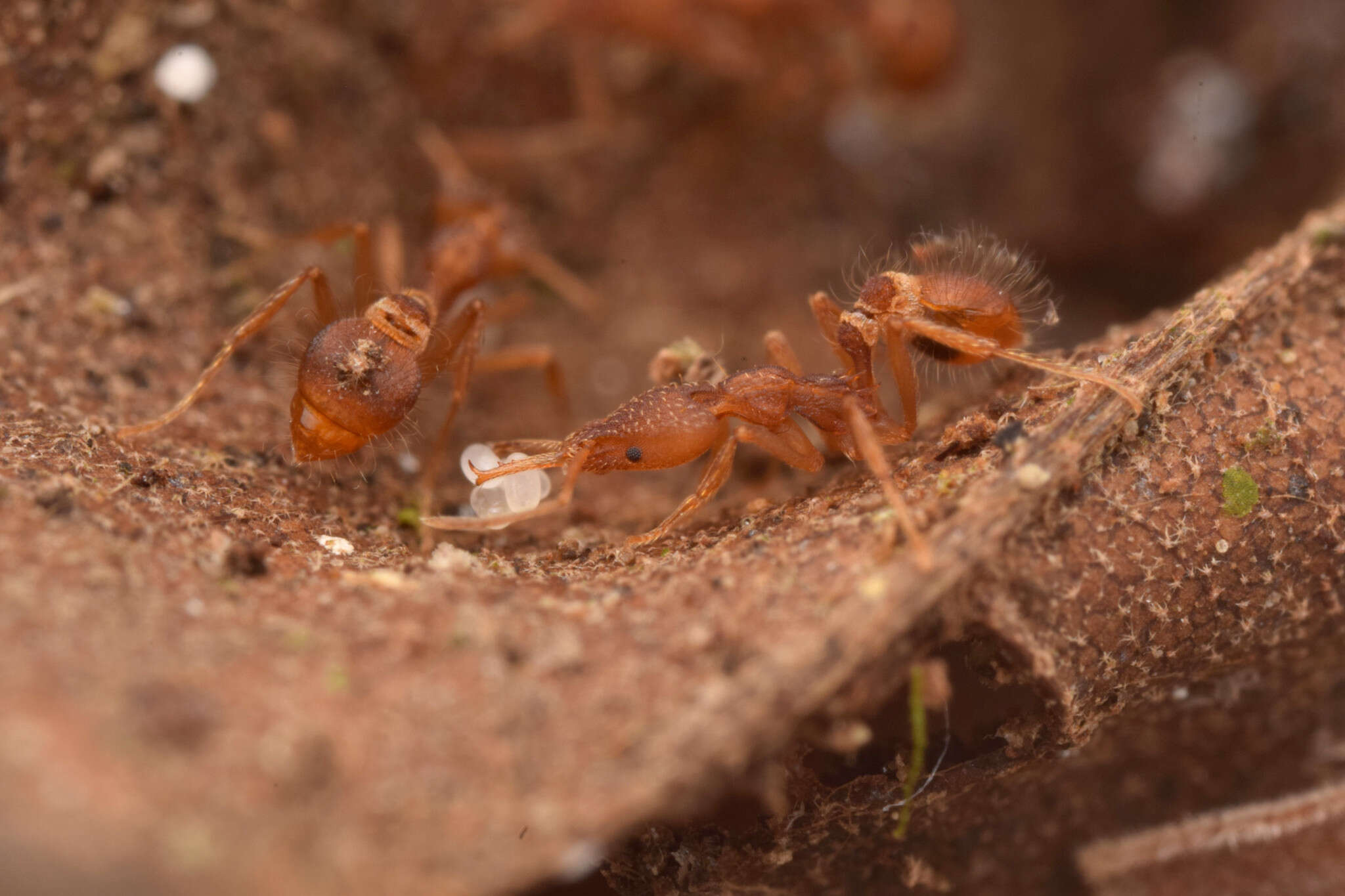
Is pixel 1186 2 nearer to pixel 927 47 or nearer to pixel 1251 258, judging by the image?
pixel 927 47

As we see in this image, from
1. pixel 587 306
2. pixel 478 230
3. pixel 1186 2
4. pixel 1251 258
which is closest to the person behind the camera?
pixel 1251 258

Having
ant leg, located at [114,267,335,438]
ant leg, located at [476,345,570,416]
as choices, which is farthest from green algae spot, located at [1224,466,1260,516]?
ant leg, located at [114,267,335,438]

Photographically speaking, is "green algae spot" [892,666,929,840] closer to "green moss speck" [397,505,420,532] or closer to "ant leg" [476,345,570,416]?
"green moss speck" [397,505,420,532]

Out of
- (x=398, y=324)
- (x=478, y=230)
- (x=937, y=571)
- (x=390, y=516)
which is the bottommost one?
(x=937, y=571)

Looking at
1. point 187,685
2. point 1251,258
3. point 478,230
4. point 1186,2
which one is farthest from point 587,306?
point 1186,2

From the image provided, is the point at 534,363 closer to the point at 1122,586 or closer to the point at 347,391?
the point at 347,391

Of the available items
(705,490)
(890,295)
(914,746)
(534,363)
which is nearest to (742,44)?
(534,363)
